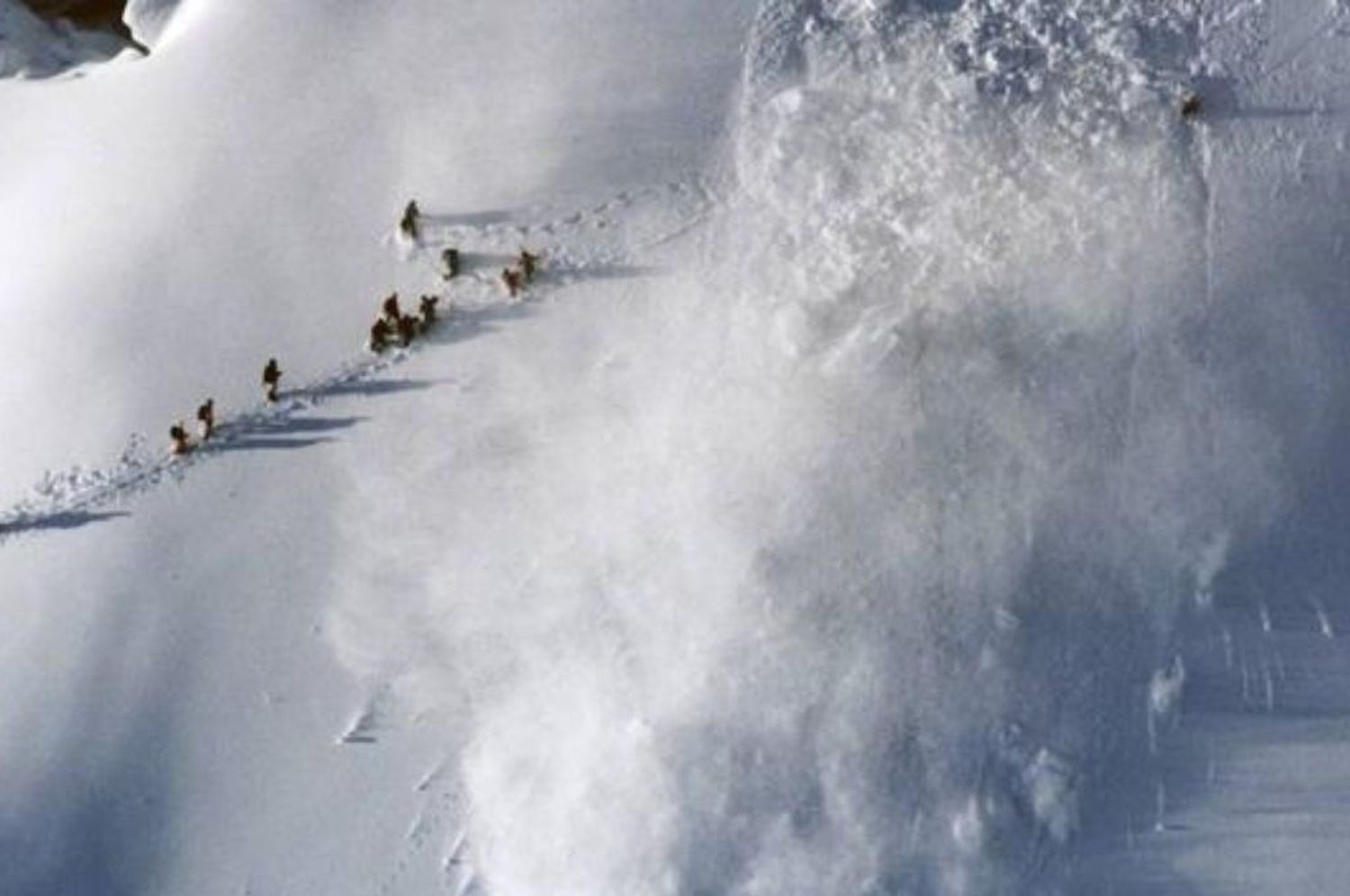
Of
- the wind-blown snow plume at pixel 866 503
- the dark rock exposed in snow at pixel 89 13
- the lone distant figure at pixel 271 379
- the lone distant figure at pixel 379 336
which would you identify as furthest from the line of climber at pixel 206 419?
the dark rock exposed in snow at pixel 89 13

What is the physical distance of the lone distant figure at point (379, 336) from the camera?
2291 cm

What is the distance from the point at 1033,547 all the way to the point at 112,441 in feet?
43.4

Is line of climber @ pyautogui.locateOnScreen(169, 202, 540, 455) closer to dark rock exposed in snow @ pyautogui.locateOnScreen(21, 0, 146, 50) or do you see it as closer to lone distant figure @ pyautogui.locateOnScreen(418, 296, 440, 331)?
lone distant figure @ pyautogui.locateOnScreen(418, 296, 440, 331)

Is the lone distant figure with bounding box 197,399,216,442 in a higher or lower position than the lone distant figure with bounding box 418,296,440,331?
lower

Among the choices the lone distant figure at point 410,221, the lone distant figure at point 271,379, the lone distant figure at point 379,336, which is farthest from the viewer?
the lone distant figure at point 410,221

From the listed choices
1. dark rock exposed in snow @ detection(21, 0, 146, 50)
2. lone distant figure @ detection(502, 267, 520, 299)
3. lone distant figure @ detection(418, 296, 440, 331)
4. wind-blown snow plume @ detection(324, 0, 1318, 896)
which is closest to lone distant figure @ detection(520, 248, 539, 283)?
lone distant figure @ detection(502, 267, 520, 299)

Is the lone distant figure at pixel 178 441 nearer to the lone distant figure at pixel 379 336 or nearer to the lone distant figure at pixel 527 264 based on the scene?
the lone distant figure at pixel 379 336

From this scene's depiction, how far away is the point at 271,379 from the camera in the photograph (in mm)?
22781

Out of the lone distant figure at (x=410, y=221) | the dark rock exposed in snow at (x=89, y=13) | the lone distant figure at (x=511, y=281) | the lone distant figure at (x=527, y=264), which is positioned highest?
the dark rock exposed in snow at (x=89, y=13)

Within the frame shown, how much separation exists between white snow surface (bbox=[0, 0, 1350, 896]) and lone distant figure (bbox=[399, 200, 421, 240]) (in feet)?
0.57

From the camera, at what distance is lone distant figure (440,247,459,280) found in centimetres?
2320

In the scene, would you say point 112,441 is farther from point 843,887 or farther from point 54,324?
point 843,887

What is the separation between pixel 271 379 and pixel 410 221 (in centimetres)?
308

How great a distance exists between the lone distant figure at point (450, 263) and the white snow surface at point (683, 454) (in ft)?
0.84
